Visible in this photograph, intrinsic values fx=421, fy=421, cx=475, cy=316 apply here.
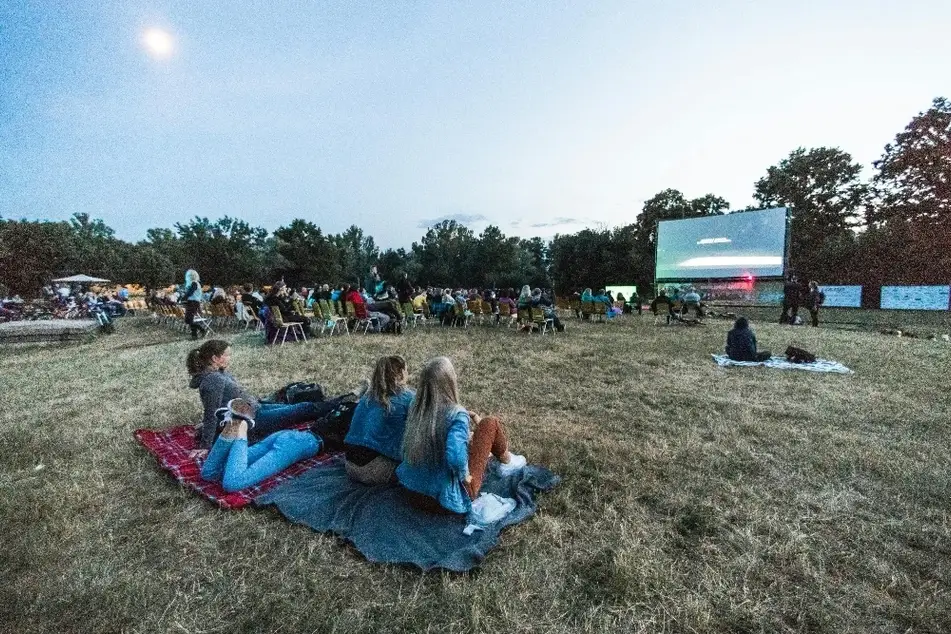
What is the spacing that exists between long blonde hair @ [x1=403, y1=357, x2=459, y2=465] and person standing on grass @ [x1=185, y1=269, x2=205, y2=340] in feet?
30.9

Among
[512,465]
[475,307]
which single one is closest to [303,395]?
[512,465]

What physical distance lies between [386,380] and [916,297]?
88.0 ft

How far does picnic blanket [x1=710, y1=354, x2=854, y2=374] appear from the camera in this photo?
652 cm

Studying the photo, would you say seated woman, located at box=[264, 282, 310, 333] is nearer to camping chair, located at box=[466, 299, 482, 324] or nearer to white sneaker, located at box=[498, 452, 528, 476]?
camping chair, located at box=[466, 299, 482, 324]

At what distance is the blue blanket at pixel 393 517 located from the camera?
2.22m

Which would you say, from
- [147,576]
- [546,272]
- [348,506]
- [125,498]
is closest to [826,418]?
[348,506]

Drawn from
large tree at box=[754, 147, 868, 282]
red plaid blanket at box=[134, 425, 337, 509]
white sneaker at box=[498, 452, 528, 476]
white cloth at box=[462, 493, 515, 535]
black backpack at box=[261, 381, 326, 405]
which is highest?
large tree at box=[754, 147, 868, 282]

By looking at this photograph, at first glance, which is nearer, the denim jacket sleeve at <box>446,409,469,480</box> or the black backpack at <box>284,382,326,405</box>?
the denim jacket sleeve at <box>446,409,469,480</box>

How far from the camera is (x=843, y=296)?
21.9 metres

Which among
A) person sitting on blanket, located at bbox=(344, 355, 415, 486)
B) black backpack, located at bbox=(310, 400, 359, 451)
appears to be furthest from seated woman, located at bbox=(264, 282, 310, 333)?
person sitting on blanket, located at bbox=(344, 355, 415, 486)

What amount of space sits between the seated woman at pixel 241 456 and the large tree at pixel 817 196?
33.0m

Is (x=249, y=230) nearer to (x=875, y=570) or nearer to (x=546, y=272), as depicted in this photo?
(x=546, y=272)

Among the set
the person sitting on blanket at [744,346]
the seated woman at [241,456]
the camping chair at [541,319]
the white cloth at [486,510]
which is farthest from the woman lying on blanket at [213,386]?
the camping chair at [541,319]

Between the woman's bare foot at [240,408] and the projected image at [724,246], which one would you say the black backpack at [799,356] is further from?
the projected image at [724,246]
